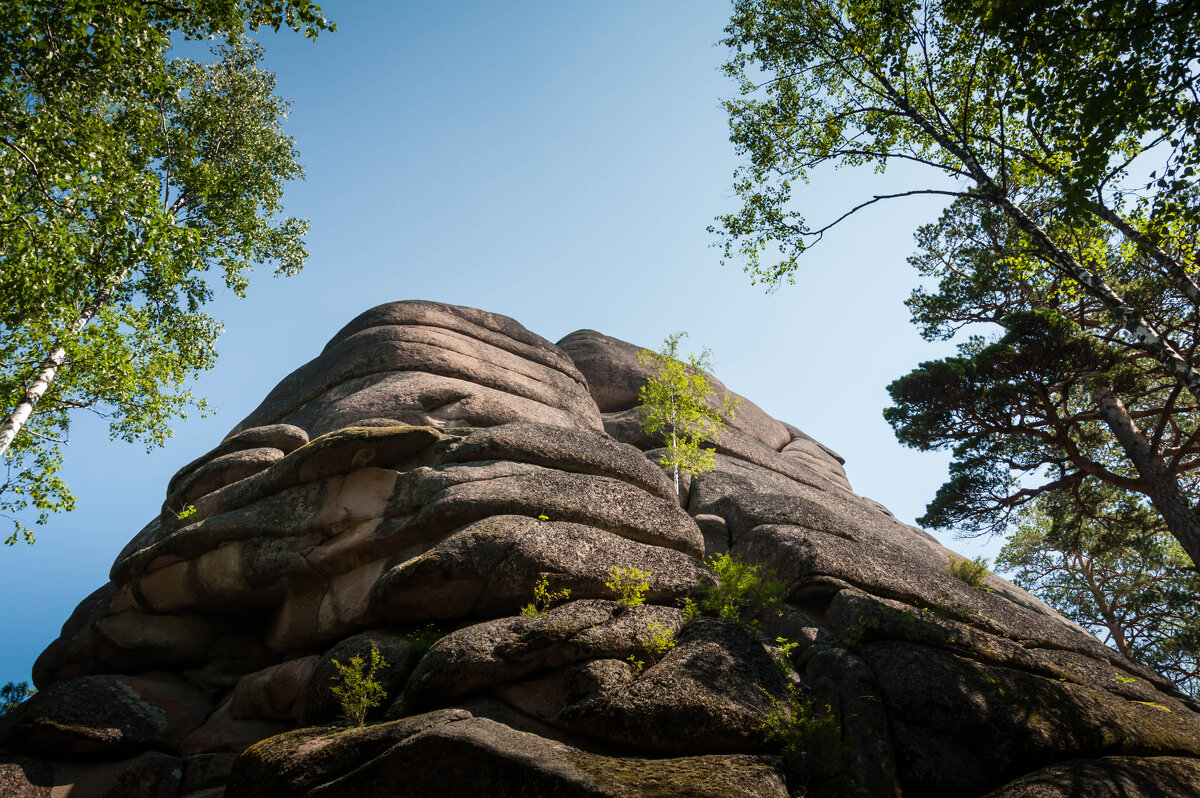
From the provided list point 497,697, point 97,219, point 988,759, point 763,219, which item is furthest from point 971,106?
point 97,219

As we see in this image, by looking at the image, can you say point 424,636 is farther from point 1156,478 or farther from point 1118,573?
point 1118,573

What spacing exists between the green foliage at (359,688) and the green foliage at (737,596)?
5.38 meters

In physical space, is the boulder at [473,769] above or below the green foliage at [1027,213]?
below

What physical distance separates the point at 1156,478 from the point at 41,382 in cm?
3091

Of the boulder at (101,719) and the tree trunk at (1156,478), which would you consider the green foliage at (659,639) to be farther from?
the tree trunk at (1156,478)

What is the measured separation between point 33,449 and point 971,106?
26405mm

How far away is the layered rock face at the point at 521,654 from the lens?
881cm

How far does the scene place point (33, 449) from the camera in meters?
17.4

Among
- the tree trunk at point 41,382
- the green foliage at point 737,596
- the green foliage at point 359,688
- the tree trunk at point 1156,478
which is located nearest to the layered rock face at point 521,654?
the green foliage at point 359,688

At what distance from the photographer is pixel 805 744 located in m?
8.82

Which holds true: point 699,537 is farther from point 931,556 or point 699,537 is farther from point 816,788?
point 931,556

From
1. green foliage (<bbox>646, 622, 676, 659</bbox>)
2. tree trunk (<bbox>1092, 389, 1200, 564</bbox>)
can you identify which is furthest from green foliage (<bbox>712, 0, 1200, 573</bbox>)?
green foliage (<bbox>646, 622, 676, 659</bbox>)

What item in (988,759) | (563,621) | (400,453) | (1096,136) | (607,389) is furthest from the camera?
(607,389)

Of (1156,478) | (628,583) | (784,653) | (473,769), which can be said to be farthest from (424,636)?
(1156,478)
